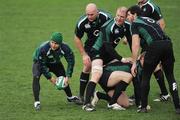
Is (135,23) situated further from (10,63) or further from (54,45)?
(10,63)

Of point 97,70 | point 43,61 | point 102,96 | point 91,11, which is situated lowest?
point 102,96

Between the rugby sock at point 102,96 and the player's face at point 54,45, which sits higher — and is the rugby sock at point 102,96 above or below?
below

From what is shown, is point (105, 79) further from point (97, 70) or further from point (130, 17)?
point (130, 17)

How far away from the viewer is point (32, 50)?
20.5 meters

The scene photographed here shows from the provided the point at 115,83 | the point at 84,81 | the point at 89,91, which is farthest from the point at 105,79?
the point at 84,81

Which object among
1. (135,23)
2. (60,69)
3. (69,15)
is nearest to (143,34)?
(135,23)

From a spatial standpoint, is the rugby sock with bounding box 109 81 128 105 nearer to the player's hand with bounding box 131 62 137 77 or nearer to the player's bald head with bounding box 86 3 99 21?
the player's hand with bounding box 131 62 137 77

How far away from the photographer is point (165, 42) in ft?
41.9

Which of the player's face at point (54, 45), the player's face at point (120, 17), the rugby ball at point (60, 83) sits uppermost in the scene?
the player's face at point (120, 17)

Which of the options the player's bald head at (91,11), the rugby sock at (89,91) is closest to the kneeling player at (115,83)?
the rugby sock at (89,91)

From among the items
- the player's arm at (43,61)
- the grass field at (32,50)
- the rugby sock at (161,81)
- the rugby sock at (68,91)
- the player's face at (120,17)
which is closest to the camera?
the grass field at (32,50)

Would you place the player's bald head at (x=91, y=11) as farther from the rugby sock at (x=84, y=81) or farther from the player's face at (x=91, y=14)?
Answer: the rugby sock at (x=84, y=81)

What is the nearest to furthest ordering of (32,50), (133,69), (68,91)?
1. (133,69)
2. (68,91)
3. (32,50)

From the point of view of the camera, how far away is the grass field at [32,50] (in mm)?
12867
